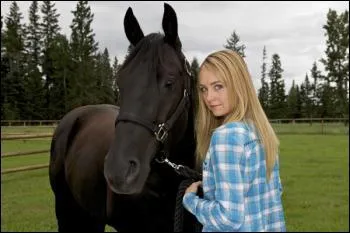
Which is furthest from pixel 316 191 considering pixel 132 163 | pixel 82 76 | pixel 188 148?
pixel 132 163

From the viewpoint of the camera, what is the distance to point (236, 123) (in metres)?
1.37

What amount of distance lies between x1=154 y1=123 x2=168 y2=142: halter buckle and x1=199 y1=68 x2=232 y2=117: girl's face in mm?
416

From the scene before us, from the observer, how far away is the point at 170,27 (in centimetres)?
211

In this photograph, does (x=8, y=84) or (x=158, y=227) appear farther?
(x=8, y=84)

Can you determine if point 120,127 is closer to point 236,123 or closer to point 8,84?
point 236,123

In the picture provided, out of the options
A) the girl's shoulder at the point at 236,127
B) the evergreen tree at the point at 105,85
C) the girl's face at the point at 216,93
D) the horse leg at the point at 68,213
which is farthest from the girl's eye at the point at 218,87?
the horse leg at the point at 68,213

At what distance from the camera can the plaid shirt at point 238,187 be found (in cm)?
127

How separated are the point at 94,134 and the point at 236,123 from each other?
8.10ft

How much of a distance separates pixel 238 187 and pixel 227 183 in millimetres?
35

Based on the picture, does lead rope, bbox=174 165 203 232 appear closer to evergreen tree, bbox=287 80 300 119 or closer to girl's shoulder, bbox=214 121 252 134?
girl's shoulder, bbox=214 121 252 134

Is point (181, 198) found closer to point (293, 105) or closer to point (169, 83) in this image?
point (169, 83)

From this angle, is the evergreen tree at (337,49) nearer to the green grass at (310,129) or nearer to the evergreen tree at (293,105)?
the evergreen tree at (293,105)

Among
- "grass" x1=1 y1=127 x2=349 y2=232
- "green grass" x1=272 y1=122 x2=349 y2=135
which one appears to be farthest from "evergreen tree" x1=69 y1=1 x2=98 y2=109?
"green grass" x1=272 y1=122 x2=349 y2=135

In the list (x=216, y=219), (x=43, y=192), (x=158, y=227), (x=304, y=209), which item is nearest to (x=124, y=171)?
(x=216, y=219)
